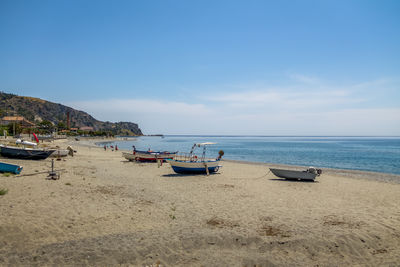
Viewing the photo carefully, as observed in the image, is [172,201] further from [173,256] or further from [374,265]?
[374,265]

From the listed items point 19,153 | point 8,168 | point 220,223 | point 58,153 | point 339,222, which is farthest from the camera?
point 58,153

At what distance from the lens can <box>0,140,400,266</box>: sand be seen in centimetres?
690

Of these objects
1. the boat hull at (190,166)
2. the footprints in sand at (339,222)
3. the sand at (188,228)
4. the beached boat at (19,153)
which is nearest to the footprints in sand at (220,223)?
the sand at (188,228)

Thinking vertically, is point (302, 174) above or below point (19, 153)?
below

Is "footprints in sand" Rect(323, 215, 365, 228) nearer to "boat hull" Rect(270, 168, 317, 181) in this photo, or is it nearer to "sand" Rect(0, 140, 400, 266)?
"sand" Rect(0, 140, 400, 266)

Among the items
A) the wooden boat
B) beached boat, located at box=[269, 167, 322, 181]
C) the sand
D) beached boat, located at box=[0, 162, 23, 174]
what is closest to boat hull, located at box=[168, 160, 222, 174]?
beached boat, located at box=[269, 167, 322, 181]

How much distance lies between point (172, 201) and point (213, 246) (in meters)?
5.55

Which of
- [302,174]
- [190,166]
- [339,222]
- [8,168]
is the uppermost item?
[8,168]

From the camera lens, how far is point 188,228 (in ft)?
29.3

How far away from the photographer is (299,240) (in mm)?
8078

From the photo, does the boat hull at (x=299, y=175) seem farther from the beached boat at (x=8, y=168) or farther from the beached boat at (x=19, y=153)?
the beached boat at (x=19, y=153)

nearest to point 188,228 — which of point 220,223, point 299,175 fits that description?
point 220,223

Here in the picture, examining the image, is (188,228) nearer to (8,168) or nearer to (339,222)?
(339,222)

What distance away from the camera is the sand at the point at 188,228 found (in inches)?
272
